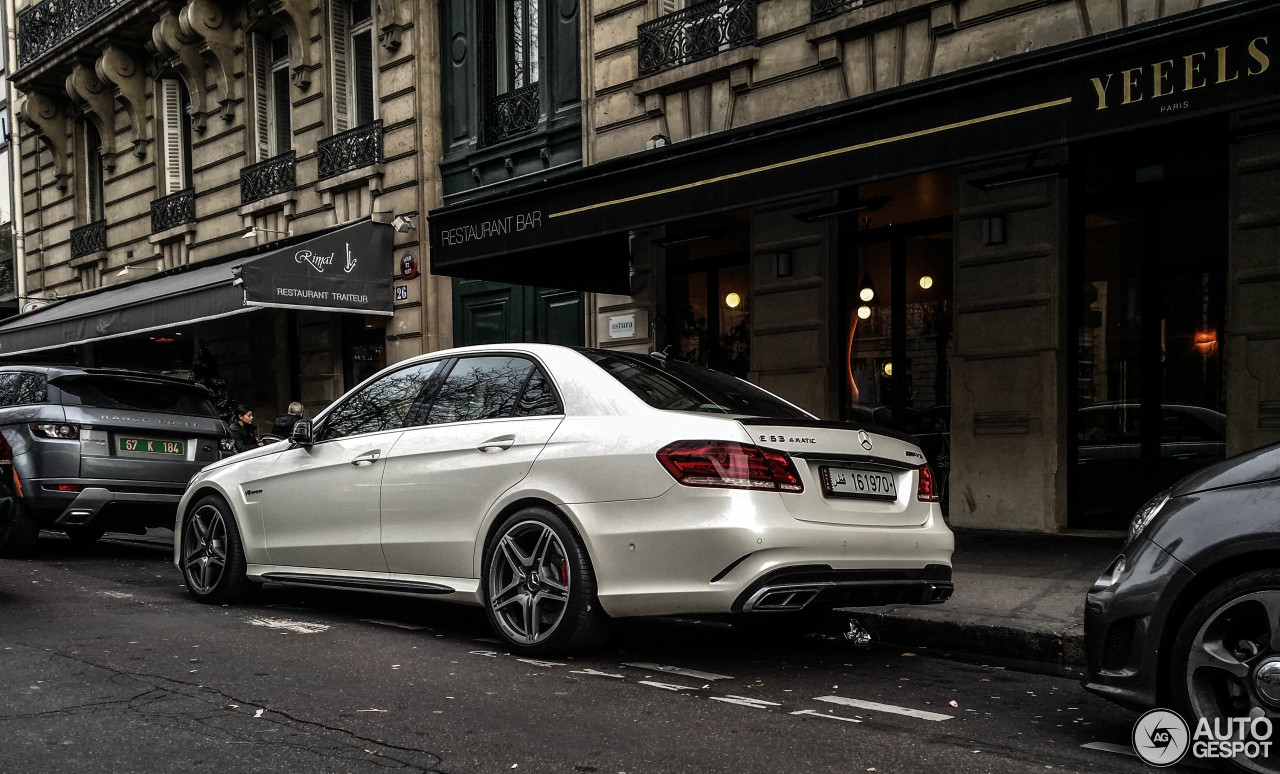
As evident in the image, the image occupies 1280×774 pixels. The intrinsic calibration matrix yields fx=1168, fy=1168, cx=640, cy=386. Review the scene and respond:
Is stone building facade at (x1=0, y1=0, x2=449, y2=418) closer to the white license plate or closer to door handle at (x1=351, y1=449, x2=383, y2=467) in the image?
door handle at (x1=351, y1=449, x2=383, y2=467)

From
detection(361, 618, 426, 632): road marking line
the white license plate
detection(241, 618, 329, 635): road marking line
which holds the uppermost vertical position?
the white license plate

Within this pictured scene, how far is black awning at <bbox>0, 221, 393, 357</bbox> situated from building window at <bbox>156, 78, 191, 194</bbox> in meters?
4.10

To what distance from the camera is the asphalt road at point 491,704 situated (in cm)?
373

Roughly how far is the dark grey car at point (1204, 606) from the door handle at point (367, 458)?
12.6 ft

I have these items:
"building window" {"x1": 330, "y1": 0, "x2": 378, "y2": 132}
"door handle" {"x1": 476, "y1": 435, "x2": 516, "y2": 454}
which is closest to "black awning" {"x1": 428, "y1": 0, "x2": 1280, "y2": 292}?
"door handle" {"x1": 476, "y1": 435, "x2": 516, "y2": 454}

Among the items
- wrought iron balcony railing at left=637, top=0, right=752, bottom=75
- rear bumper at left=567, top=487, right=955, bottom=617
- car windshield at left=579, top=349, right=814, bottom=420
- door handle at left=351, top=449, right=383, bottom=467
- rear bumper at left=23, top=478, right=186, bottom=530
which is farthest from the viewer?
wrought iron balcony railing at left=637, top=0, right=752, bottom=75

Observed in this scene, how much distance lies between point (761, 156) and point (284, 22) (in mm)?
12500

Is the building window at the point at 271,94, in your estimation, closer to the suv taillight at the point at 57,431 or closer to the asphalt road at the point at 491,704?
the suv taillight at the point at 57,431

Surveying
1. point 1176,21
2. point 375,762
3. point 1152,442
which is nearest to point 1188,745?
point 375,762

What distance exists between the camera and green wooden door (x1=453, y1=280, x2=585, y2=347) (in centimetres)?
1434

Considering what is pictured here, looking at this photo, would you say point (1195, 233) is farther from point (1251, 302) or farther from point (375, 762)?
point (375, 762)

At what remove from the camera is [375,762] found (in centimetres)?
365

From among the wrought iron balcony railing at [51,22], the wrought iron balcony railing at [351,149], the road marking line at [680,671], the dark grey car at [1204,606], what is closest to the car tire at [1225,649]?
the dark grey car at [1204,606]

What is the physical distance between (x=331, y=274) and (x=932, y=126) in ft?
32.6
